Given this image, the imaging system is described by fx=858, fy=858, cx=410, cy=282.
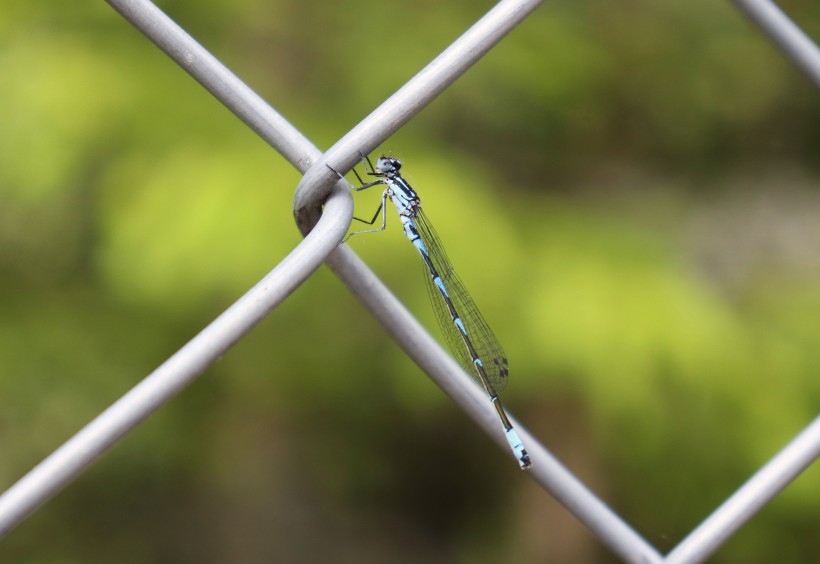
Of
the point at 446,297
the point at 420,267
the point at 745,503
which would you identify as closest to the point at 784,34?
the point at 745,503

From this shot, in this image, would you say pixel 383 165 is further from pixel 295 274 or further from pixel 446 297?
pixel 295 274

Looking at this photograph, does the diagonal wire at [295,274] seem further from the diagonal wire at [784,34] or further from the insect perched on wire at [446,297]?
the insect perched on wire at [446,297]

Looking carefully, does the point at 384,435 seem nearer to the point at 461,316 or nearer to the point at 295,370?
the point at 295,370

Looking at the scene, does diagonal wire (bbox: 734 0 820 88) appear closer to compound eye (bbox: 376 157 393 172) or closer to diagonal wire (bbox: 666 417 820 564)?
diagonal wire (bbox: 666 417 820 564)

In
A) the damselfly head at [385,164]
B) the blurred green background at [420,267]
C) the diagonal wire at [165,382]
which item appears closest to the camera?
the diagonal wire at [165,382]

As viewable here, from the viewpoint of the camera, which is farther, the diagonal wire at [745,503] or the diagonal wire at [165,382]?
the diagonal wire at [745,503]

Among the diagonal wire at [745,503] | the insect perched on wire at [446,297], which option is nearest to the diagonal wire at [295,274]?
the diagonal wire at [745,503]
